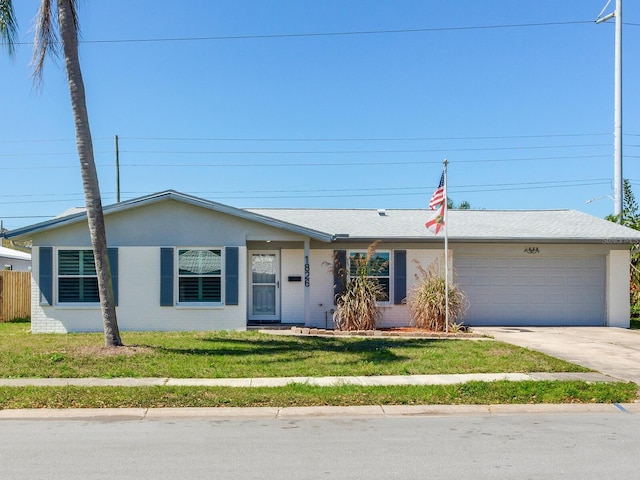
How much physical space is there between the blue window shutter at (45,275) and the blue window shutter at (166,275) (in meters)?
3.02

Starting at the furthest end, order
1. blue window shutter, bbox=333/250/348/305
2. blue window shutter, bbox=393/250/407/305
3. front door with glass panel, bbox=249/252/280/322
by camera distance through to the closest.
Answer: front door with glass panel, bbox=249/252/280/322 → blue window shutter, bbox=393/250/407/305 → blue window shutter, bbox=333/250/348/305

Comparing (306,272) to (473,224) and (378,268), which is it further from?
(473,224)

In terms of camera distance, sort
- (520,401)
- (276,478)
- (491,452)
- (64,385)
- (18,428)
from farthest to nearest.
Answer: (64,385) < (520,401) < (18,428) < (491,452) < (276,478)

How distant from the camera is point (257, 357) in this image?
11.8m

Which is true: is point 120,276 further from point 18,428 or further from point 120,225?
point 18,428

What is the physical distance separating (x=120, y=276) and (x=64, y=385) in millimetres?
7496

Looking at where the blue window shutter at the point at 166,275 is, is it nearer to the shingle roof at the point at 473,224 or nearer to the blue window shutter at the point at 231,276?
the blue window shutter at the point at 231,276

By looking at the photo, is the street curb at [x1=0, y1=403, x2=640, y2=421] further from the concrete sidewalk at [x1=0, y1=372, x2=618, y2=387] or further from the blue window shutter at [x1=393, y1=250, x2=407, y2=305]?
the blue window shutter at [x1=393, y1=250, x2=407, y2=305]

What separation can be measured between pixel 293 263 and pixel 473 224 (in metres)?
6.27

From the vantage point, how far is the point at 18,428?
7293mm

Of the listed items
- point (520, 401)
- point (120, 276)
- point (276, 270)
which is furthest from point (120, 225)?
point (520, 401)

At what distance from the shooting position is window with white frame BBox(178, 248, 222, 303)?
16.6m

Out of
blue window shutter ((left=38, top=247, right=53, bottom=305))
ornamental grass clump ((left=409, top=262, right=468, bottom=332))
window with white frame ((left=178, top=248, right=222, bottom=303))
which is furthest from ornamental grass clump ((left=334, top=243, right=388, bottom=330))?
blue window shutter ((left=38, top=247, right=53, bottom=305))

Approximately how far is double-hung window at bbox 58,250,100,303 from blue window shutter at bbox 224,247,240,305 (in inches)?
142
